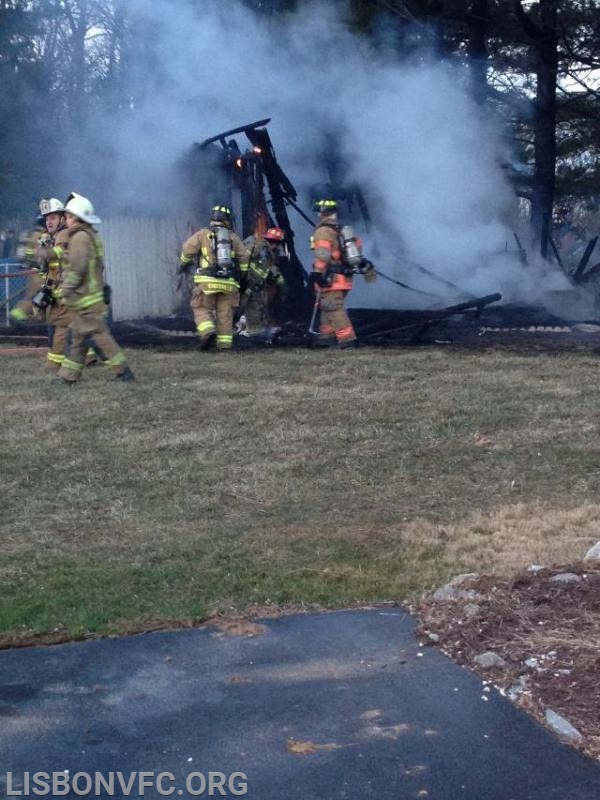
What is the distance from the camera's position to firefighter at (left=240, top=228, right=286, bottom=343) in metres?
13.7

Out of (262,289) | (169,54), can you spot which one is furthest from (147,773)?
(169,54)

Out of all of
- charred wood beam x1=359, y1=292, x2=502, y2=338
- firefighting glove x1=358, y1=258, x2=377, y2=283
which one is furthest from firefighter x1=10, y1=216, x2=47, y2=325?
charred wood beam x1=359, y1=292, x2=502, y2=338

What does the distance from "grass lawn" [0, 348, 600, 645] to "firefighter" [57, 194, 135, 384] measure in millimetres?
290

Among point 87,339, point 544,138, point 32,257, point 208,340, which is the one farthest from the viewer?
Answer: point 544,138

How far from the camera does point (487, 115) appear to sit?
1845 centimetres

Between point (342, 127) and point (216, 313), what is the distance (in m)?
5.43

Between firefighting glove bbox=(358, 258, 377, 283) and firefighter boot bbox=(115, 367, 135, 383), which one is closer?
firefighter boot bbox=(115, 367, 135, 383)

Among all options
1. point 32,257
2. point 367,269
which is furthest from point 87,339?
point 367,269

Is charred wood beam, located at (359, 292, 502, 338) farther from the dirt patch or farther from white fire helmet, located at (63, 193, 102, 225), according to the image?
the dirt patch

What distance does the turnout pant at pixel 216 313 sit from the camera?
Result: 12516 mm

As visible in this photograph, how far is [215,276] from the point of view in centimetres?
1240

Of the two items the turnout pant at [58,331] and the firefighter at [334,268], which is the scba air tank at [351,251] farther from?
the turnout pant at [58,331]
